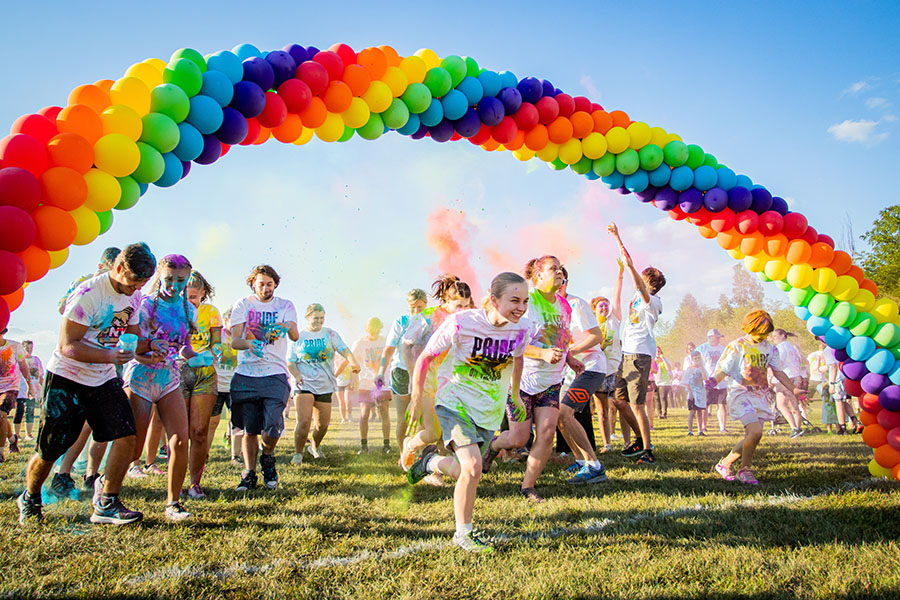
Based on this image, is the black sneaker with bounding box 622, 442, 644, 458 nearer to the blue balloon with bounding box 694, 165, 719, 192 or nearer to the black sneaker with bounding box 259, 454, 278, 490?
the blue balloon with bounding box 694, 165, 719, 192

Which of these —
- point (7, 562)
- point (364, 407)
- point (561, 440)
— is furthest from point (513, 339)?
point (364, 407)

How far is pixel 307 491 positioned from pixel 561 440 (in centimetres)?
345

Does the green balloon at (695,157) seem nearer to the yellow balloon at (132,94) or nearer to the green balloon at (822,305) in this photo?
the green balloon at (822,305)

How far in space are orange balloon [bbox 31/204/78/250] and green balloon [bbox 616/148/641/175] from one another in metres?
4.82

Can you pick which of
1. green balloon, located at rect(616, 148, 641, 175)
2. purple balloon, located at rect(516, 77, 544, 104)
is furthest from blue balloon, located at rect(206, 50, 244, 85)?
green balloon, located at rect(616, 148, 641, 175)

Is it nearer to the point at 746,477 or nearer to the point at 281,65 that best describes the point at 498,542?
the point at 746,477

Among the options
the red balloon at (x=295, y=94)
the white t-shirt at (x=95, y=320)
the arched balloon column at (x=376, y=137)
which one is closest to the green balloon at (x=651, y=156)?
the arched balloon column at (x=376, y=137)

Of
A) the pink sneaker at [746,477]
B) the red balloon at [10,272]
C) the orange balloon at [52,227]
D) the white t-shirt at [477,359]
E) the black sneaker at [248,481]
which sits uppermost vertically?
the orange balloon at [52,227]

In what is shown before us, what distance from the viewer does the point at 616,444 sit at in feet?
29.4

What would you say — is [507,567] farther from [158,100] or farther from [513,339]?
[158,100]

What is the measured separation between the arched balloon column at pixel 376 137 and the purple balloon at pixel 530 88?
1 centimetres

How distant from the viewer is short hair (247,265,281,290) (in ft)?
18.4

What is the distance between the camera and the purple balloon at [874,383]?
5410 millimetres

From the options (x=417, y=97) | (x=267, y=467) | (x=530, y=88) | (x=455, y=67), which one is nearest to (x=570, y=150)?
(x=530, y=88)
